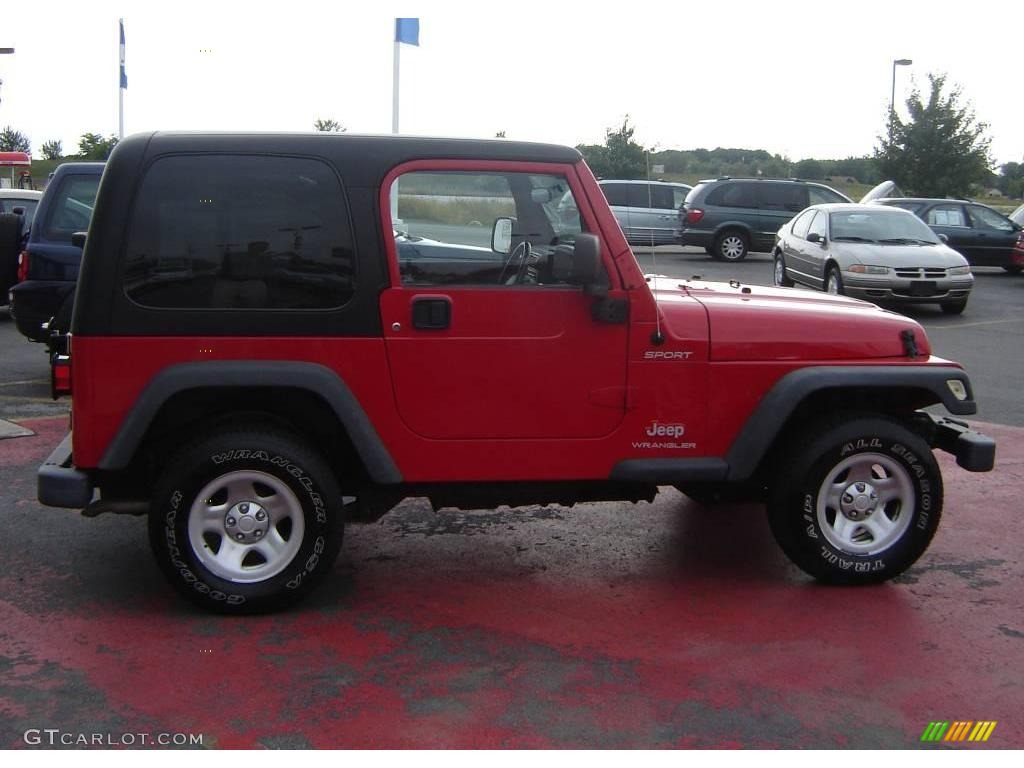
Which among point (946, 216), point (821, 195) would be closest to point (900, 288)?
point (946, 216)

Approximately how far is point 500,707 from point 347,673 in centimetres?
65

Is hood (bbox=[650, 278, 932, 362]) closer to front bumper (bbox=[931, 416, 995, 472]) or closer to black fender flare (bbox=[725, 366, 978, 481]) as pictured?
black fender flare (bbox=[725, 366, 978, 481])

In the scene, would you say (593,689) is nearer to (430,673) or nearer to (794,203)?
(430,673)

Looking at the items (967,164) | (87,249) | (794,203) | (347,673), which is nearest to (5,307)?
(87,249)

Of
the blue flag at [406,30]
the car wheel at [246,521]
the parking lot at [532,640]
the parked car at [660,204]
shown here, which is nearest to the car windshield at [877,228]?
the parked car at [660,204]

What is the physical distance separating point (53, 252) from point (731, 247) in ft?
56.2

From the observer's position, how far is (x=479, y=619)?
4.88 meters

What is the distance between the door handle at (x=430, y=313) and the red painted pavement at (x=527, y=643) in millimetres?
1244

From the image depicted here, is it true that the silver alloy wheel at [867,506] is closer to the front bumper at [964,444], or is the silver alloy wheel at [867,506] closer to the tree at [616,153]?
the front bumper at [964,444]

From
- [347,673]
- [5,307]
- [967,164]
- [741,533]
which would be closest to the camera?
[347,673]

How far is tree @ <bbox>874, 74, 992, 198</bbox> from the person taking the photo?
112ft

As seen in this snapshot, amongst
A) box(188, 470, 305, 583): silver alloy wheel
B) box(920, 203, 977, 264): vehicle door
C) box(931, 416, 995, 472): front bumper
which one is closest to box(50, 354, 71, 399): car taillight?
box(188, 470, 305, 583): silver alloy wheel

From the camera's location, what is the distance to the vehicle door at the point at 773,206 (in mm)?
24859

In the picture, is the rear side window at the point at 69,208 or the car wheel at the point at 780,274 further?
the car wheel at the point at 780,274
